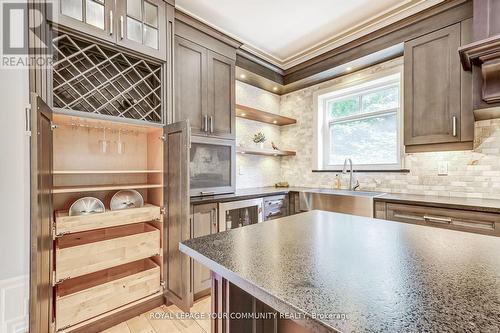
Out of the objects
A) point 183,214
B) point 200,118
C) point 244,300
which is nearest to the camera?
point 244,300

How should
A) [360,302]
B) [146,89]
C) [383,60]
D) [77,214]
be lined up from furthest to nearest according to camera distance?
[383,60], [146,89], [77,214], [360,302]

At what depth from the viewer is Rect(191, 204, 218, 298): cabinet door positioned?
2102 millimetres

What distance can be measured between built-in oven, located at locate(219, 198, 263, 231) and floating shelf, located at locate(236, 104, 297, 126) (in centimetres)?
119

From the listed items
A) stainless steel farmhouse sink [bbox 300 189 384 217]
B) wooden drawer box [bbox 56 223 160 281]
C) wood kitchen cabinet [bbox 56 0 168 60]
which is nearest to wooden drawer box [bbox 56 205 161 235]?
wooden drawer box [bbox 56 223 160 281]

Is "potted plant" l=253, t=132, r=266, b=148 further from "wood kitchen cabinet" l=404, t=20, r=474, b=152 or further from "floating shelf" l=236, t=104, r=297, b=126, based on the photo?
"wood kitchen cabinet" l=404, t=20, r=474, b=152

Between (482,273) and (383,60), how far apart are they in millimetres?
2861

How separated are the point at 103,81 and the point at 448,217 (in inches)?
124

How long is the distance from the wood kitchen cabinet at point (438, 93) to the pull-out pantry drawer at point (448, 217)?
652 mm

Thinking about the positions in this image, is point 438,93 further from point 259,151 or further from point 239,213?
point 239,213

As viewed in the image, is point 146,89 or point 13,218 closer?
point 13,218

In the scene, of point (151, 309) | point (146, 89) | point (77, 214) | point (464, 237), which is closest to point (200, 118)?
point (146, 89)

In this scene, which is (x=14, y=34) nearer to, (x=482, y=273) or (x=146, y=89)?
(x=146, y=89)

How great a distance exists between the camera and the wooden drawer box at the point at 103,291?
5.32 feet

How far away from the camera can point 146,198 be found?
7.69 feet
